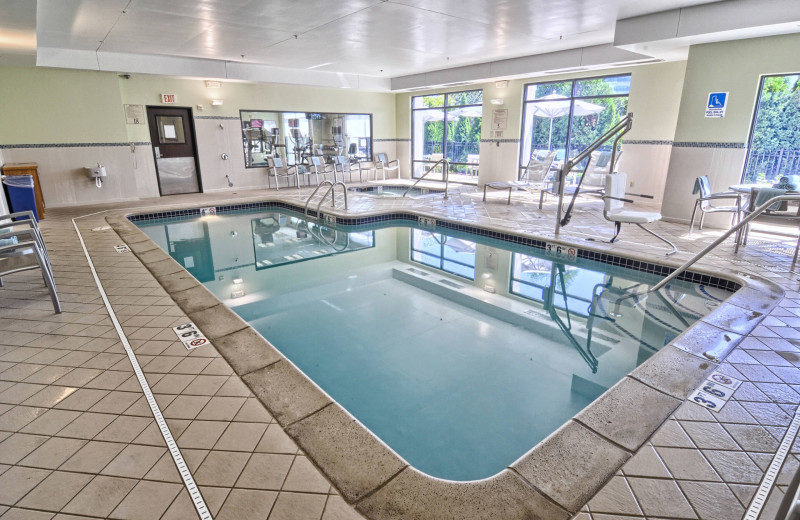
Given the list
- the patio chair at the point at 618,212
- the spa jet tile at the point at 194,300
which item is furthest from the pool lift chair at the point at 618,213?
the spa jet tile at the point at 194,300

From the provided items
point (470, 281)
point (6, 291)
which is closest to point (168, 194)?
point (6, 291)

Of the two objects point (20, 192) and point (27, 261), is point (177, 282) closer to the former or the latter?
point (27, 261)

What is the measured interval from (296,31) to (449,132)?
6080 millimetres

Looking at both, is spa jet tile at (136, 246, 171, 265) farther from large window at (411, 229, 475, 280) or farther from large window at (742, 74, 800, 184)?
large window at (742, 74, 800, 184)

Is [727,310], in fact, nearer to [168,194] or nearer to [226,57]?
[226,57]

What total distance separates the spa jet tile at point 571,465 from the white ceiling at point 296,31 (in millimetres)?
4488

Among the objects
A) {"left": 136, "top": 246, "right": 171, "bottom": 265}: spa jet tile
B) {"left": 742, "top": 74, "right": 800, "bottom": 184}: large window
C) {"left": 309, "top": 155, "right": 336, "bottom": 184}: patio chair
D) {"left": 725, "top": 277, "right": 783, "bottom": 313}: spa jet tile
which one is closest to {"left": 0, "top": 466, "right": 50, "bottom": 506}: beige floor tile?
{"left": 136, "top": 246, "right": 171, "bottom": 265}: spa jet tile

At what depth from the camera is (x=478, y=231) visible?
595cm

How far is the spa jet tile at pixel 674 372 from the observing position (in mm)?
2115

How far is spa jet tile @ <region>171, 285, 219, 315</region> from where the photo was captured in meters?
3.08

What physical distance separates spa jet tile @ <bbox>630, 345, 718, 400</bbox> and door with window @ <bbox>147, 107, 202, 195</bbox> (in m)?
9.24

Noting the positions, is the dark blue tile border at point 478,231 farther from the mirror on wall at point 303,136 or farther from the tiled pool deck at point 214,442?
the mirror on wall at point 303,136

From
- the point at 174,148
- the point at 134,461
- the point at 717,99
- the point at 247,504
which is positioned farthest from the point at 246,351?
the point at 174,148

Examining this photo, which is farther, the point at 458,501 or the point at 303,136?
the point at 303,136
